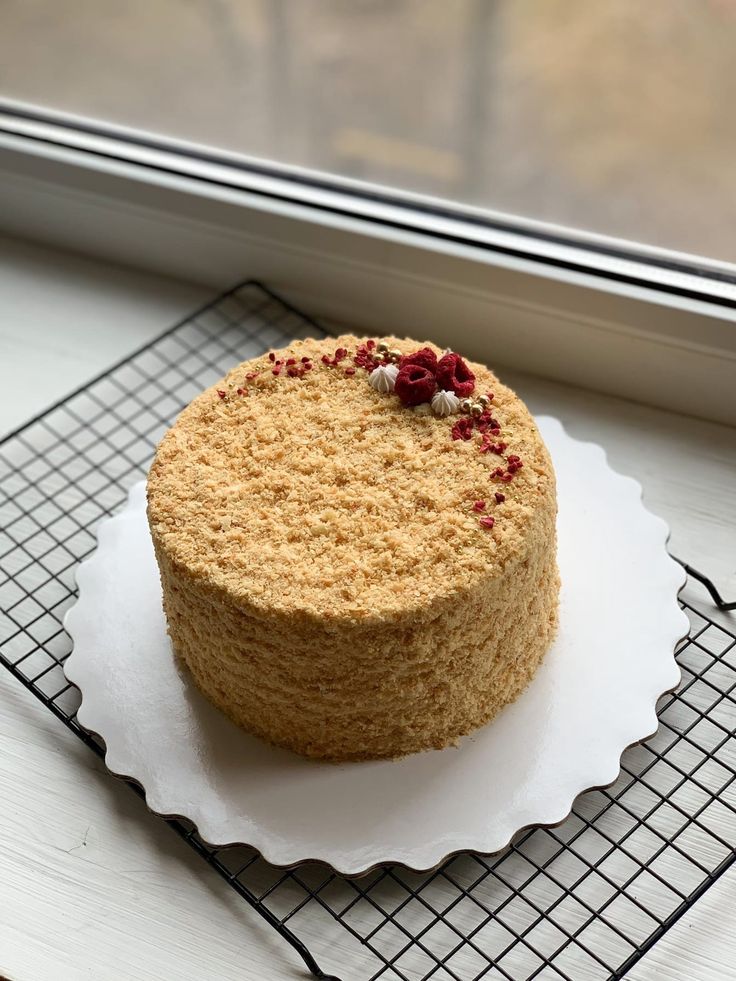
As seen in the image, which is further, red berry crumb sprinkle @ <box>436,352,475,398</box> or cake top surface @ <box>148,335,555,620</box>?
red berry crumb sprinkle @ <box>436,352,475,398</box>

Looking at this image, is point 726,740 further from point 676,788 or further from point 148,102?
point 148,102

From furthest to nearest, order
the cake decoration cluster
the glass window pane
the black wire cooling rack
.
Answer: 1. the glass window pane
2. the cake decoration cluster
3. the black wire cooling rack

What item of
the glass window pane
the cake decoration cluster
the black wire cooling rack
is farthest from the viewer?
the glass window pane

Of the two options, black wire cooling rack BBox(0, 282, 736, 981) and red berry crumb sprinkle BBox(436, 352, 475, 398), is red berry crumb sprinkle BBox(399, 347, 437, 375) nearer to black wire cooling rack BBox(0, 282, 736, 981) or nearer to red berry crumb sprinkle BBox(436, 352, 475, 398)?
red berry crumb sprinkle BBox(436, 352, 475, 398)

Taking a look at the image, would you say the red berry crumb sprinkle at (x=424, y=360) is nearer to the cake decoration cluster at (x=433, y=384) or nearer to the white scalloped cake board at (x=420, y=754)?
the cake decoration cluster at (x=433, y=384)

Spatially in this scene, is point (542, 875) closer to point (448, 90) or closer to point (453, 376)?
point (453, 376)

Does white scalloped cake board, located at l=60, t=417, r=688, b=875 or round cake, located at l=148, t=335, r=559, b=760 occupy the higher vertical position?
round cake, located at l=148, t=335, r=559, b=760

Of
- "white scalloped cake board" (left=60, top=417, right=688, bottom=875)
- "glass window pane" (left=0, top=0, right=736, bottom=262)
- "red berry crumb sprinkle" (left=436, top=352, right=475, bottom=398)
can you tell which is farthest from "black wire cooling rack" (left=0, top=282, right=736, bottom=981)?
"glass window pane" (left=0, top=0, right=736, bottom=262)

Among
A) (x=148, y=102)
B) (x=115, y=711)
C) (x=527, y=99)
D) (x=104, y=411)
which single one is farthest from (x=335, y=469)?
(x=148, y=102)
